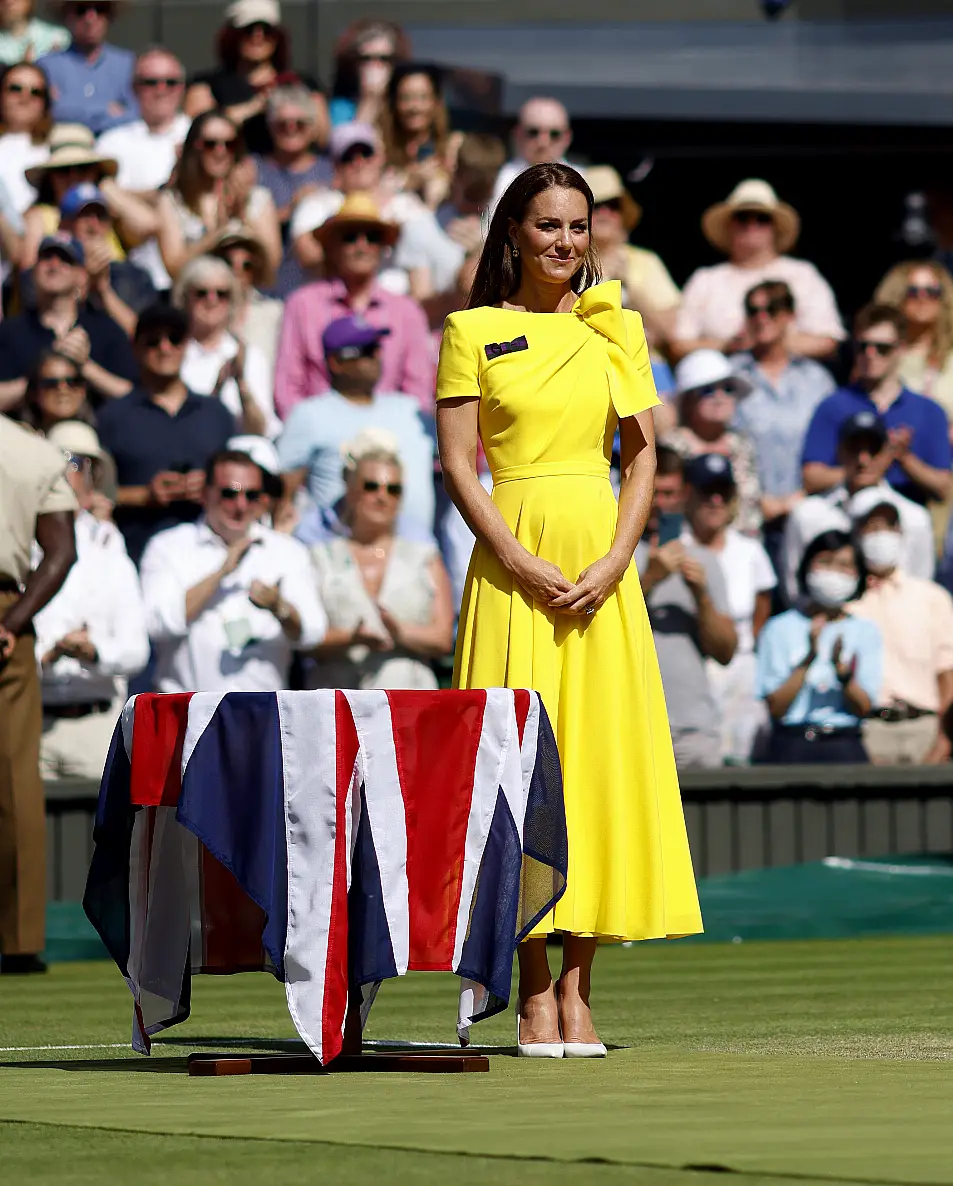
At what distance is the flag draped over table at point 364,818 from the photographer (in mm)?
5715

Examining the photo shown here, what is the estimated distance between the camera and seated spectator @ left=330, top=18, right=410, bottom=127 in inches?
623

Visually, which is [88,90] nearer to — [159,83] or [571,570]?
[159,83]

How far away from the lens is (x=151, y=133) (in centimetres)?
1537

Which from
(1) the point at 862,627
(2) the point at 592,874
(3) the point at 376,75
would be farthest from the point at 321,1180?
(3) the point at 376,75

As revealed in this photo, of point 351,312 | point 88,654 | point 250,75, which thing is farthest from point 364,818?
point 250,75

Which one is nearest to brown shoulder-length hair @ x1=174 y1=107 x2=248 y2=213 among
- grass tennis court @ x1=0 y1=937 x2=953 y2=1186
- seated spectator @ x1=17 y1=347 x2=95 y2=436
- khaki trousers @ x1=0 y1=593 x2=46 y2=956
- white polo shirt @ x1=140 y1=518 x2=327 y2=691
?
seated spectator @ x1=17 y1=347 x2=95 y2=436

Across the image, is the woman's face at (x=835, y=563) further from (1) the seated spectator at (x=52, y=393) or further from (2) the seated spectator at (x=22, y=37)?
(2) the seated spectator at (x=22, y=37)

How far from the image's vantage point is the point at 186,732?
581cm

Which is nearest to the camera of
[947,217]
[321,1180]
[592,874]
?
[321,1180]

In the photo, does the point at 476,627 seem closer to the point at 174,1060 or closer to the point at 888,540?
the point at 174,1060

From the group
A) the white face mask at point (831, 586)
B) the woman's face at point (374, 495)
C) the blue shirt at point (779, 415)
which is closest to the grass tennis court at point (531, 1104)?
the woman's face at point (374, 495)

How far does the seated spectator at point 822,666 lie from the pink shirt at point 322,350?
2226 mm

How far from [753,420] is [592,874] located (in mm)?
8550

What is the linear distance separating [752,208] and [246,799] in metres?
10.7
